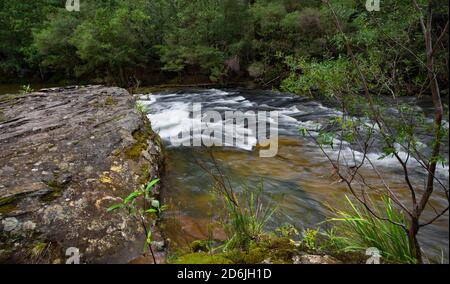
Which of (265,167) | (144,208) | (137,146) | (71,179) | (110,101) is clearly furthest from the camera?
(110,101)

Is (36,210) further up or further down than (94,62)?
further down

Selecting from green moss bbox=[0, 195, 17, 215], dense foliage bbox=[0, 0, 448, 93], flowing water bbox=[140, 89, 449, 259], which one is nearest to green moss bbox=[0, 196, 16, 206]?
green moss bbox=[0, 195, 17, 215]

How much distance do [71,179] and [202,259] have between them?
6.30ft

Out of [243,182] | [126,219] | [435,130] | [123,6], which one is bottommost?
[243,182]

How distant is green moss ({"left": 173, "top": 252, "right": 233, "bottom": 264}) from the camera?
237cm

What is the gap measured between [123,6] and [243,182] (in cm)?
1950

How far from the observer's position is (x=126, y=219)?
9.60 feet

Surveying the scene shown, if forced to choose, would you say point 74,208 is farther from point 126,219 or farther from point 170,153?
point 170,153

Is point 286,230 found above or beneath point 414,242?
beneath

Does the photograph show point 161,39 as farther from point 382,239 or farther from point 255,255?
point 382,239

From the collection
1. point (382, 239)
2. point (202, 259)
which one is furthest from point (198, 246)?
point (382, 239)

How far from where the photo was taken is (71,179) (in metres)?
3.45

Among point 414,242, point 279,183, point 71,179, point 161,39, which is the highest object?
point 161,39
